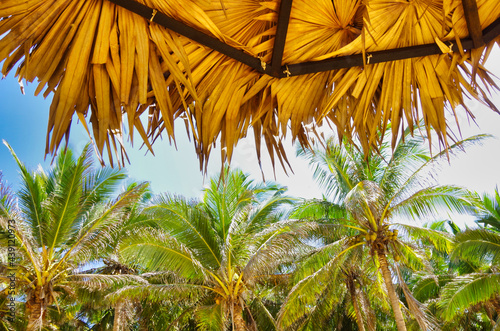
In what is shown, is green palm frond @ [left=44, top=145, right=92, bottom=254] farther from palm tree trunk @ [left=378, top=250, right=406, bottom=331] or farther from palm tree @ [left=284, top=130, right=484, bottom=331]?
palm tree trunk @ [left=378, top=250, right=406, bottom=331]

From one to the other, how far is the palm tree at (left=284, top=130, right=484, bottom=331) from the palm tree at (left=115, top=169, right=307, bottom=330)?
1509 mm

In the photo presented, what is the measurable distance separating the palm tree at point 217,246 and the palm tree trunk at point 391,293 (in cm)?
184

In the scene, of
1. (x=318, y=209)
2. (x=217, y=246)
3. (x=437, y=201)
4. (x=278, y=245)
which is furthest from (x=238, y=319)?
(x=437, y=201)

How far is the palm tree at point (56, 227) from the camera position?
9258 millimetres

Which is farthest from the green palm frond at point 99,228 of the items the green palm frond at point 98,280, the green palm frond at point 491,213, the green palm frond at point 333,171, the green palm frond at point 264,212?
the green palm frond at point 491,213

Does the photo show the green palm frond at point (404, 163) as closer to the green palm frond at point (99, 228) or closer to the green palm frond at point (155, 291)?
the green palm frond at point (155, 291)

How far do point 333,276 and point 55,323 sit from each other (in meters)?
9.45

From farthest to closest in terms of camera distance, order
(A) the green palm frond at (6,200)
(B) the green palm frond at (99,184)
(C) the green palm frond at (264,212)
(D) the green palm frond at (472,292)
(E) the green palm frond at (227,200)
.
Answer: (C) the green palm frond at (264,212) → (E) the green palm frond at (227,200) → (B) the green palm frond at (99,184) → (D) the green palm frond at (472,292) → (A) the green palm frond at (6,200)

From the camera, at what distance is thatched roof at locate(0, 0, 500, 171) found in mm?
1258

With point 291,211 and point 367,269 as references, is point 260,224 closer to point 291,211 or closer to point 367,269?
point 291,211

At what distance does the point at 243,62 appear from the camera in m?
1.46

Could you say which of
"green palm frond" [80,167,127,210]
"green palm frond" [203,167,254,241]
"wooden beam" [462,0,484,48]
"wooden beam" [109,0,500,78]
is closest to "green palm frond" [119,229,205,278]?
"green palm frond" [203,167,254,241]

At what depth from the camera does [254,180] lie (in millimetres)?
11656

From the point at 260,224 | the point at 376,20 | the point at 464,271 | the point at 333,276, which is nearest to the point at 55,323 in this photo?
the point at 260,224
